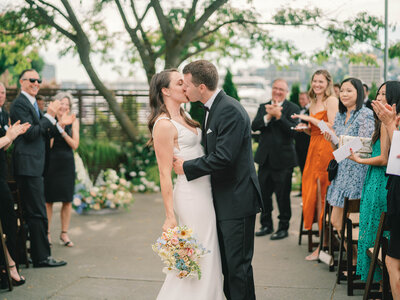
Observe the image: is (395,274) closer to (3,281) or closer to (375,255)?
(375,255)

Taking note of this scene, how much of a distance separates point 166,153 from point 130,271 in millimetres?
2498

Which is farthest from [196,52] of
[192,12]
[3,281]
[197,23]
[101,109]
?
[3,281]

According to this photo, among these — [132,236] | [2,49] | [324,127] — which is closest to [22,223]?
[132,236]

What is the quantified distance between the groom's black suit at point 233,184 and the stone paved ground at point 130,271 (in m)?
1.27

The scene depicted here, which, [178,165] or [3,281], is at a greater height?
[178,165]

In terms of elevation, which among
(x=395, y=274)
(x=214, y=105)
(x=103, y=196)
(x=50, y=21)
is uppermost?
(x=50, y=21)

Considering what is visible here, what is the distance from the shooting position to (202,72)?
3721mm

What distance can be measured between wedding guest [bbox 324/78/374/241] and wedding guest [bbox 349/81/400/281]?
715 millimetres

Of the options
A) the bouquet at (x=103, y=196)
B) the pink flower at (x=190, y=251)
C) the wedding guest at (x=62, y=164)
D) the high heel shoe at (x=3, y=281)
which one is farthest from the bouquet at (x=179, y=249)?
the bouquet at (x=103, y=196)

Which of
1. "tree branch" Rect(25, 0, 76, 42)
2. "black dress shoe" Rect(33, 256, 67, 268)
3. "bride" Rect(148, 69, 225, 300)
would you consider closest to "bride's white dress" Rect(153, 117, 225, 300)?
"bride" Rect(148, 69, 225, 300)

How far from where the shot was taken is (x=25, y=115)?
5.78 meters

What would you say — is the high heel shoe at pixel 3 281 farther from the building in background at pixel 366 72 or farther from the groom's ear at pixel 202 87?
the building in background at pixel 366 72

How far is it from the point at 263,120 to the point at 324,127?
1.95 meters

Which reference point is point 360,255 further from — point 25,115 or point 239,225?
point 25,115
